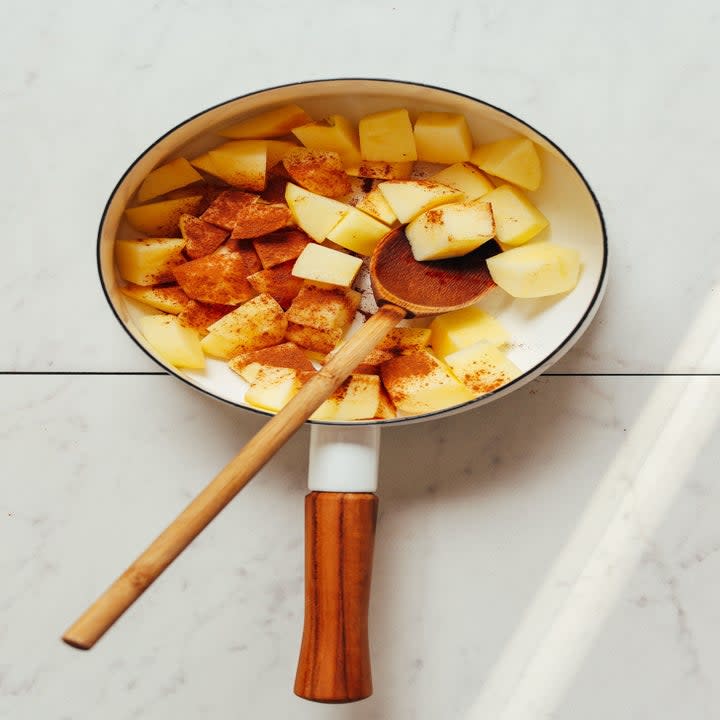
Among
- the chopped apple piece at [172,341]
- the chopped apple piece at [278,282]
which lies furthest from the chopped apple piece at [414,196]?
the chopped apple piece at [172,341]

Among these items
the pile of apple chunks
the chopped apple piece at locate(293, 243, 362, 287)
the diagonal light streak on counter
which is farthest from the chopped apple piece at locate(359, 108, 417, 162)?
the diagonal light streak on counter

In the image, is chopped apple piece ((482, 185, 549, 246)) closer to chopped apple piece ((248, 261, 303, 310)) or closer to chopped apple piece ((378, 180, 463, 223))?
chopped apple piece ((378, 180, 463, 223))

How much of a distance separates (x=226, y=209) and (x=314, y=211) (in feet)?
0.26

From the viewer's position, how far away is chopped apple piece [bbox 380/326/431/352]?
2.65 feet

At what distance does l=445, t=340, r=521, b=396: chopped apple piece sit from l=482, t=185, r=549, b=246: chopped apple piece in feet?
0.32

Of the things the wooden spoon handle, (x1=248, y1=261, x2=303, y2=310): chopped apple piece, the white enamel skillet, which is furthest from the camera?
(x1=248, y1=261, x2=303, y2=310): chopped apple piece

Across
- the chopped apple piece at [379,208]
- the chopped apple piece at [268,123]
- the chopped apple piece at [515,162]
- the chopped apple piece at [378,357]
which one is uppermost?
the chopped apple piece at [515,162]

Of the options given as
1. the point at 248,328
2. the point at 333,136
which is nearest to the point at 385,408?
the point at 248,328

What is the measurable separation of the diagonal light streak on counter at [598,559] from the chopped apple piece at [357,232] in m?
0.29

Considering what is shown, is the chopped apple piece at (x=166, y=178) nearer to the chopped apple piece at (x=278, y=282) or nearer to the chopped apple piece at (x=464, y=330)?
the chopped apple piece at (x=278, y=282)

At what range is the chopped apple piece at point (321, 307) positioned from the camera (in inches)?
31.5

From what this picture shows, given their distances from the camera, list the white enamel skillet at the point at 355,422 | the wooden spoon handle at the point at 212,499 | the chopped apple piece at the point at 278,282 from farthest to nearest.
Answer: the chopped apple piece at the point at 278,282, the white enamel skillet at the point at 355,422, the wooden spoon handle at the point at 212,499

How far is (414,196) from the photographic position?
0.80m

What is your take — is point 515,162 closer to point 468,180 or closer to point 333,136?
point 468,180
